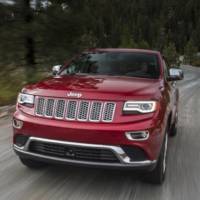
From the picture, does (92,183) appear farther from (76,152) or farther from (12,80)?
(12,80)

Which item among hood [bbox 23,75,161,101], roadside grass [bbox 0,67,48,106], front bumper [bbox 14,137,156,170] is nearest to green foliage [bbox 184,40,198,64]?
roadside grass [bbox 0,67,48,106]

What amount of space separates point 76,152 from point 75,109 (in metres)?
0.49

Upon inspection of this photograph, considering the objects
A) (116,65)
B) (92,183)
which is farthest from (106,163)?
(116,65)

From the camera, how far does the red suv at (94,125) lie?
4867mm

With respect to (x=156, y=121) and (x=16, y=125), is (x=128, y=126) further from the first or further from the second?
(x=16, y=125)

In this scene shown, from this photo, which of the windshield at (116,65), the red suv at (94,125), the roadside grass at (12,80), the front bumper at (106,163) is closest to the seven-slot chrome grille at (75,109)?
the red suv at (94,125)

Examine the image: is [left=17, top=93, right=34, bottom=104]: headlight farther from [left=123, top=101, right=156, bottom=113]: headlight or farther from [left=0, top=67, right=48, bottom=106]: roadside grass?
[left=0, top=67, right=48, bottom=106]: roadside grass

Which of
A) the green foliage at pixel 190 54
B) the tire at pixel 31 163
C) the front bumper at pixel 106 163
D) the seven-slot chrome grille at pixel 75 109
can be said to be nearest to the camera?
the front bumper at pixel 106 163

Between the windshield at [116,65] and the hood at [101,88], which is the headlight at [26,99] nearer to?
the hood at [101,88]

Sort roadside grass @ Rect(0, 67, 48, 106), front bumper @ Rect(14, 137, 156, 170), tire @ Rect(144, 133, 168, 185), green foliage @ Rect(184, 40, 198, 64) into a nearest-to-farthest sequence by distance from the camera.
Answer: front bumper @ Rect(14, 137, 156, 170)
tire @ Rect(144, 133, 168, 185)
roadside grass @ Rect(0, 67, 48, 106)
green foliage @ Rect(184, 40, 198, 64)

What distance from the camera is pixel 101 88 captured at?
5.27 metres

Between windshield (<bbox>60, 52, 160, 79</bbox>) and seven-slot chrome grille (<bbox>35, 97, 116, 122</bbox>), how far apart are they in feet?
5.11

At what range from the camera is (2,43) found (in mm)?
12023

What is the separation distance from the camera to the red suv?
4867 millimetres
